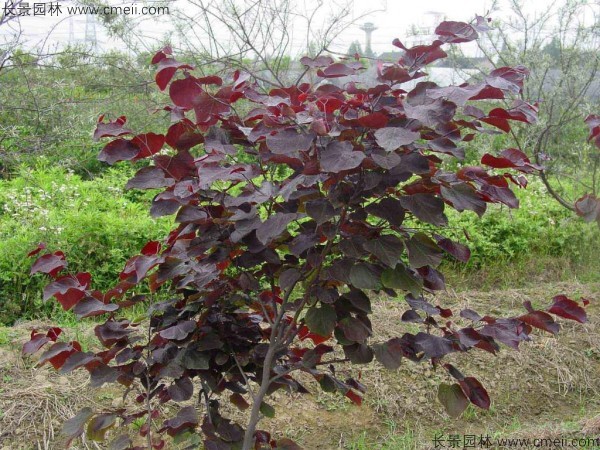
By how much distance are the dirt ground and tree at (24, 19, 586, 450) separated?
1043mm

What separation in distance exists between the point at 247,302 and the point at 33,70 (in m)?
3.83

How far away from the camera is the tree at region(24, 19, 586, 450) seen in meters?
1.42

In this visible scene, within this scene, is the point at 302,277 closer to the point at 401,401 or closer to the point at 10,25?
the point at 401,401

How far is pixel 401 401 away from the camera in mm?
3355

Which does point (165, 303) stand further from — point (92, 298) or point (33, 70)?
point (33, 70)

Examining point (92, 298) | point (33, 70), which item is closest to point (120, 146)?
point (92, 298)

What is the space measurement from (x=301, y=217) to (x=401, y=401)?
2095 millimetres

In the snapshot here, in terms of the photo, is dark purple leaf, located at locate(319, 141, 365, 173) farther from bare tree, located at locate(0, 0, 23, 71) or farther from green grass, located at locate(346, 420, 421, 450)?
bare tree, located at locate(0, 0, 23, 71)

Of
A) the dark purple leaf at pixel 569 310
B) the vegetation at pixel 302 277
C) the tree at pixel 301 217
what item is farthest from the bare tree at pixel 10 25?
the dark purple leaf at pixel 569 310

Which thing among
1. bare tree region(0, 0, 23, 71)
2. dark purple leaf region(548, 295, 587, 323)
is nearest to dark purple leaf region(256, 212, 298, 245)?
dark purple leaf region(548, 295, 587, 323)

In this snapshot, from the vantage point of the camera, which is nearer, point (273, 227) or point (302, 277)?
point (273, 227)

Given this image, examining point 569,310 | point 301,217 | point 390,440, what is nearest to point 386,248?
point 301,217

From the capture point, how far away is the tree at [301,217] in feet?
4.66

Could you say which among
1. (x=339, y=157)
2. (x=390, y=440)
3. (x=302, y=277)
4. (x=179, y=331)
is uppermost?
(x=339, y=157)
